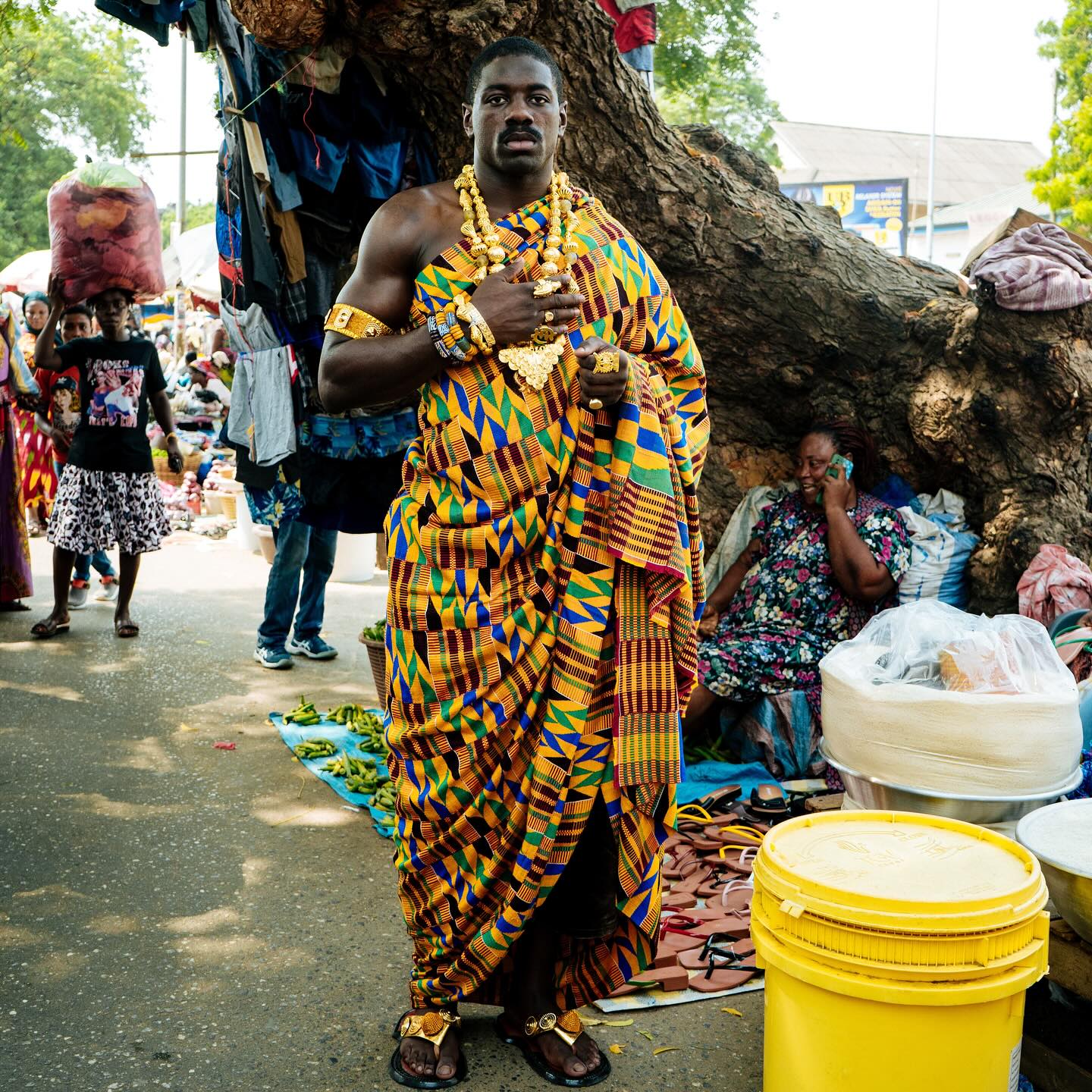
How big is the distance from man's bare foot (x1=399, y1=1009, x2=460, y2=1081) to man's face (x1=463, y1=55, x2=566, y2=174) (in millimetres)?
2015

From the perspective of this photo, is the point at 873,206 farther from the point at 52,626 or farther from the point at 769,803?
the point at 769,803

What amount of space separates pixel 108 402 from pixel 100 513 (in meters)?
0.66

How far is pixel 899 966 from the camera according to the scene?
2020mm

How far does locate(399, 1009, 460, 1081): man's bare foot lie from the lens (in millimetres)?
2602

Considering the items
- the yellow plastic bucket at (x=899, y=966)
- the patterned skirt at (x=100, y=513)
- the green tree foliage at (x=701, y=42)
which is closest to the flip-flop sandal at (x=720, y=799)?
the yellow plastic bucket at (x=899, y=966)

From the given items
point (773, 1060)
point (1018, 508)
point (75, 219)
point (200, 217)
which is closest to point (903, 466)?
point (1018, 508)

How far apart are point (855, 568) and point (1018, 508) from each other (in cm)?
78

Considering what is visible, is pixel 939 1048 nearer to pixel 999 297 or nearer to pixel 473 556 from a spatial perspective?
pixel 473 556

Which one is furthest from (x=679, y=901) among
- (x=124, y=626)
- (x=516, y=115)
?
(x=124, y=626)

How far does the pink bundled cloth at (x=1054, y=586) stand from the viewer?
173 inches

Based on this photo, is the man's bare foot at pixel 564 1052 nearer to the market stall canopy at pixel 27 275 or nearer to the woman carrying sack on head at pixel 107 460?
the woman carrying sack on head at pixel 107 460

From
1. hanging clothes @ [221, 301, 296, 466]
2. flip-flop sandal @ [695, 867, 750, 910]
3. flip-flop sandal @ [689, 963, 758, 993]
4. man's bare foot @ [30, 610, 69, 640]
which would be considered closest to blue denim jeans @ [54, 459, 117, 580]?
man's bare foot @ [30, 610, 69, 640]

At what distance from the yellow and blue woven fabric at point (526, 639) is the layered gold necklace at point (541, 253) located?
0.03 meters

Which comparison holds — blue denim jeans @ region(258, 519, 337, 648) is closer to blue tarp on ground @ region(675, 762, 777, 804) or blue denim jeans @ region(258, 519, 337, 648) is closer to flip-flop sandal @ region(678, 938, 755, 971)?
blue tarp on ground @ region(675, 762, 777, 804)
